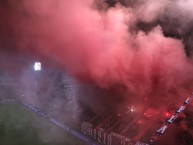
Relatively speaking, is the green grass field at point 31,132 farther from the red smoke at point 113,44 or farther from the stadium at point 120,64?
the red smoke at point 113,44

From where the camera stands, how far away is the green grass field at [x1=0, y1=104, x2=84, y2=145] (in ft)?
45.3

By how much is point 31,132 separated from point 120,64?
6.81 m

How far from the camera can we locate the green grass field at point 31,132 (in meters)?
13.8

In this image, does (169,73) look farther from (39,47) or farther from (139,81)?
(39,47)

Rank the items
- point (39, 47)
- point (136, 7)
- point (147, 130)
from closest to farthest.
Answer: point (147, 130) → point (136, 7) → point (39, 47)

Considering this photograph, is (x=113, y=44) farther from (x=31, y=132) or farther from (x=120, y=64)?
(x=31, y=132)

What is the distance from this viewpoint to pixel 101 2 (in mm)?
13039

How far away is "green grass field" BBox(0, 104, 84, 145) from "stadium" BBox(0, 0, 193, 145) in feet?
0.18

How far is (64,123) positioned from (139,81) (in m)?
5.40

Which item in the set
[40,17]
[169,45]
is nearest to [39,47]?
[40,17]

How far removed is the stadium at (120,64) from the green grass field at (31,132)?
0.06 meters

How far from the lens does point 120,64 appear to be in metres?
13.4

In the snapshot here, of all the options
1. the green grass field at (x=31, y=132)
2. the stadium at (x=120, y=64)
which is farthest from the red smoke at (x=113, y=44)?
the green grass field at (x=31, y=132)

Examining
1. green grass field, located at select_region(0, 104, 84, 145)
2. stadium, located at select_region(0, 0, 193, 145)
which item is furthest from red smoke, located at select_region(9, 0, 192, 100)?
green grass field, located at select_region(0, 104, 84, 145)
